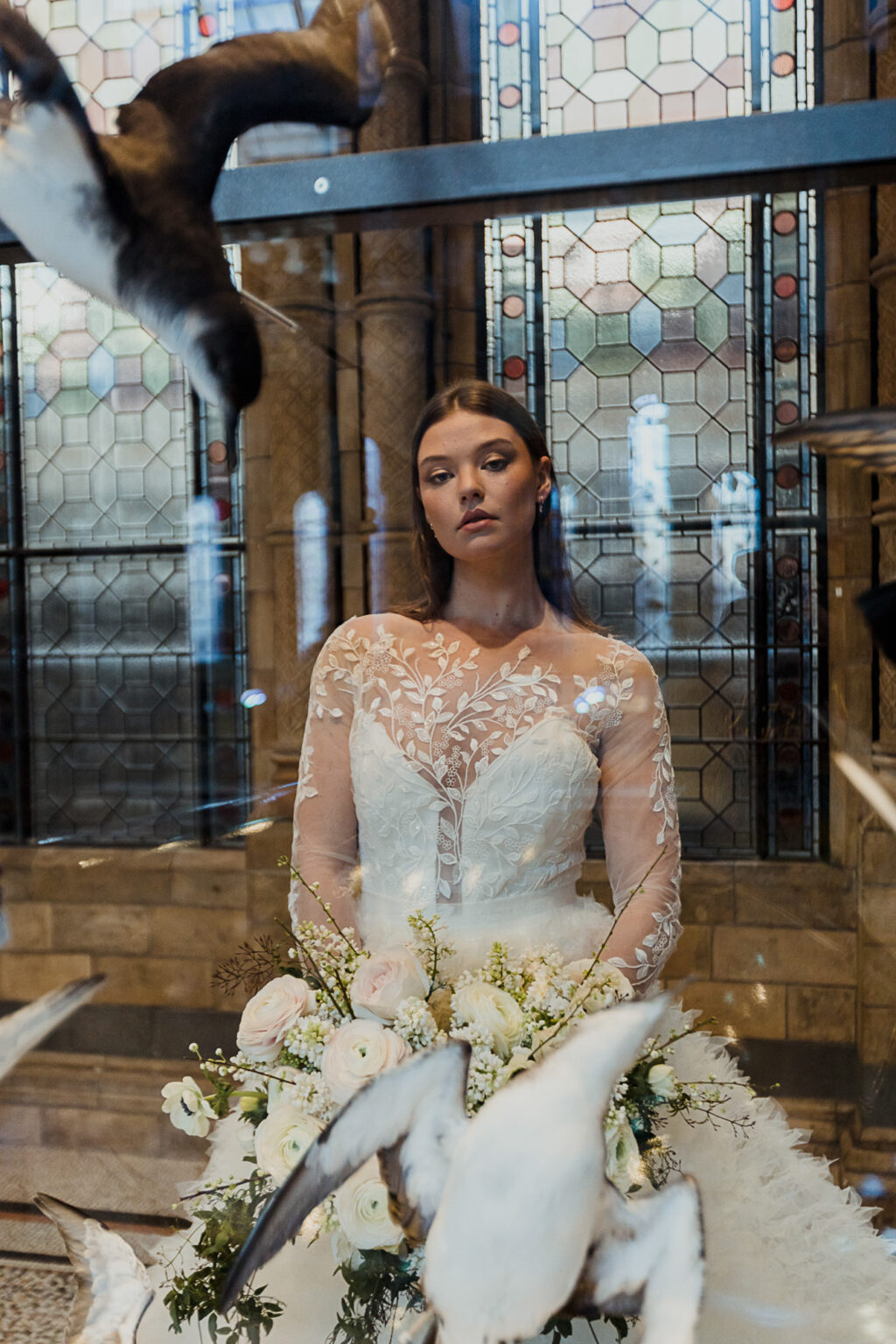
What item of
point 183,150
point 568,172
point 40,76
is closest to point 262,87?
point 183,150

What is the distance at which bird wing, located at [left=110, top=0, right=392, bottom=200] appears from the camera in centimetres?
120

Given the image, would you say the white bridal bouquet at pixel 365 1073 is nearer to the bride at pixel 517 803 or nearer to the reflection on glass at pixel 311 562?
the bride at pixel 517 803

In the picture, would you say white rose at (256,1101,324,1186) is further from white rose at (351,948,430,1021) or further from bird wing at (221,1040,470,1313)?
white rose at (351,948,430,1021)

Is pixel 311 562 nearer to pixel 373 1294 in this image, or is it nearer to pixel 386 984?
pixel 386 984

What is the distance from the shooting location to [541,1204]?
1.00m

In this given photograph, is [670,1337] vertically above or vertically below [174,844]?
below

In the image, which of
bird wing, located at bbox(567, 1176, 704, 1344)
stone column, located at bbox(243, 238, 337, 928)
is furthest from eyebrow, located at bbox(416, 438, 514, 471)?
bird wing, located at bbox(567, 1176, 704, 1344)

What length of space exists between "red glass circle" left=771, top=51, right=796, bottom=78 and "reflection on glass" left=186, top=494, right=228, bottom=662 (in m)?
0.78

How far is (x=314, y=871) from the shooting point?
1.21 metres

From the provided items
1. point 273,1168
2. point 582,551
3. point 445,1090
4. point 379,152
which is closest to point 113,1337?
point 273,1168

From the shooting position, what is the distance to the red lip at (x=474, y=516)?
3.74 ft

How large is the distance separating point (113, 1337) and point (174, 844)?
59 centimetres

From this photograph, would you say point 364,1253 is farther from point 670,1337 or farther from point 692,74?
point 692,74

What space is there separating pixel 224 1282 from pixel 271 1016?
33 cm
